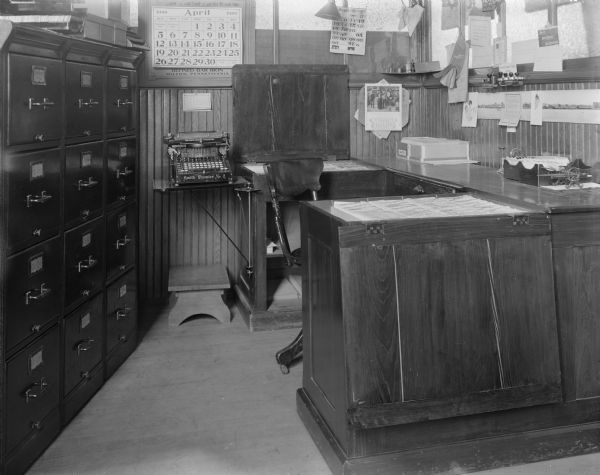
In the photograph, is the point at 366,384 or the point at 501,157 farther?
the point at 501,157

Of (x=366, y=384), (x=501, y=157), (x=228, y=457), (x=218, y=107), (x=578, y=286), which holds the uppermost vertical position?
(x=218, y=107)

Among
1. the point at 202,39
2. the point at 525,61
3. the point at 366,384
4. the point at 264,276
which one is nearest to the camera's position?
the point at 366,384

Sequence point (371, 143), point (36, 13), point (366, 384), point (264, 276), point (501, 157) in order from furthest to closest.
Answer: point (371, 143)
point (264, 276)
point (501, 157)
point (36, 13)
point (366, 384)

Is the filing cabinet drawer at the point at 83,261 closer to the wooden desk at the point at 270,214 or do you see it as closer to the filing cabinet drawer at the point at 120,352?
the filing cabinet drawer at the point at 120,352

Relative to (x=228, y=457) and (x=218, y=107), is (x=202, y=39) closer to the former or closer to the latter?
(x=218, y=107)

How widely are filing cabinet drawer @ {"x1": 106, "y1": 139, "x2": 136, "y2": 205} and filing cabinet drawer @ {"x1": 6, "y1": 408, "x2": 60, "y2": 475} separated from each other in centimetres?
104

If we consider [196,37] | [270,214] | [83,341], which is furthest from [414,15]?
[83,341]

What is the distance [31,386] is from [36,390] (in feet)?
0.11

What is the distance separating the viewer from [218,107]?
14.6ft

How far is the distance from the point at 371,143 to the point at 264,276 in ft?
4.29

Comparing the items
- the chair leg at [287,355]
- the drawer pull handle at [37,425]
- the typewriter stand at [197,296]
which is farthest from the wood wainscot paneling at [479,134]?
the drawer pull handle at [37,425]

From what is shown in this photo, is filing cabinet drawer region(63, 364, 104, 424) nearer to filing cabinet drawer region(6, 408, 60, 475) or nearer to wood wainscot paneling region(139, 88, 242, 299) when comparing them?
filing cabinet drawer region(6, 408, 60, 475)

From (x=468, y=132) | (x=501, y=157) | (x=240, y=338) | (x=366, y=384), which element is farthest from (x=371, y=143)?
(x=366, y=384)

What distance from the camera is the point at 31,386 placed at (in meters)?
2.37
